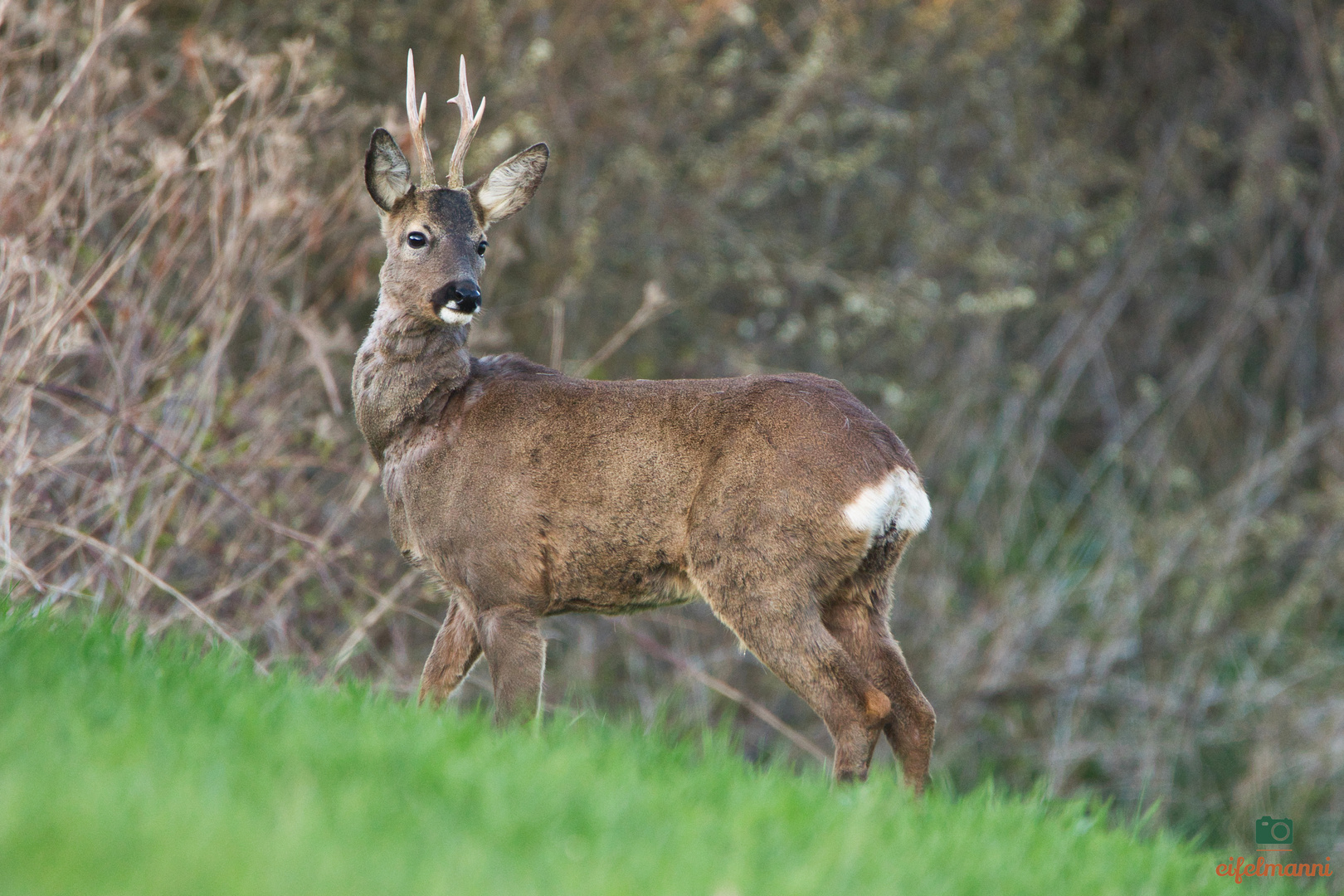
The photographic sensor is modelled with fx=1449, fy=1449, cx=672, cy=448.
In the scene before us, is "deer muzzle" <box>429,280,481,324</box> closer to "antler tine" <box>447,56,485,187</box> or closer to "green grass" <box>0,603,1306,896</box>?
"antler tine" <box>447,56,485,187</box>

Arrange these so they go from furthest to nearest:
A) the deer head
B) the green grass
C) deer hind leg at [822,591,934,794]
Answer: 1. the deer head
2. deer hind leg at [822,591,934,794]
3. the green grass

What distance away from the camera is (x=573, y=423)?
4.45 meters

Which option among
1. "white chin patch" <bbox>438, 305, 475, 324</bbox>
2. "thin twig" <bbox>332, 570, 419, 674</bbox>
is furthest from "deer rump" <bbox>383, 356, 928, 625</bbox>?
"thin twig" <bbox>332, 570, 419, 674</bbox>

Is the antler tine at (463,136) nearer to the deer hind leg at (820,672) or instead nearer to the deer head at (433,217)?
the deer head at (433,217)

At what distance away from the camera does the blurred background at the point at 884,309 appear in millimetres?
6242

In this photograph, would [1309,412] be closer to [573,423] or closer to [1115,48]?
[1115,48]

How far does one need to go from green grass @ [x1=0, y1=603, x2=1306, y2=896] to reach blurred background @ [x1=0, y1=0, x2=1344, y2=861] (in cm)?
217

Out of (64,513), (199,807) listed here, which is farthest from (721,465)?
(64,513)

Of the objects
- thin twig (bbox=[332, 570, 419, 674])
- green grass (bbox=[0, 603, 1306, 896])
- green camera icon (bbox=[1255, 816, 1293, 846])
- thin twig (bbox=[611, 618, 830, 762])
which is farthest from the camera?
green camera icon (bbox=[1255, 816, 1293, 846])

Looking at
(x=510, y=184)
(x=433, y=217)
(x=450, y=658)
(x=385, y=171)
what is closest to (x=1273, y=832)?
(x=450, y=658)

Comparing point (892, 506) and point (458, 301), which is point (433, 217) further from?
point (892, 506)

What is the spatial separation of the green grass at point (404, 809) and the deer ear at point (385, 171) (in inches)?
62.9

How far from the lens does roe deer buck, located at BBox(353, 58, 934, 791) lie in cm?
413

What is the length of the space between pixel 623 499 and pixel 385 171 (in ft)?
4.52
